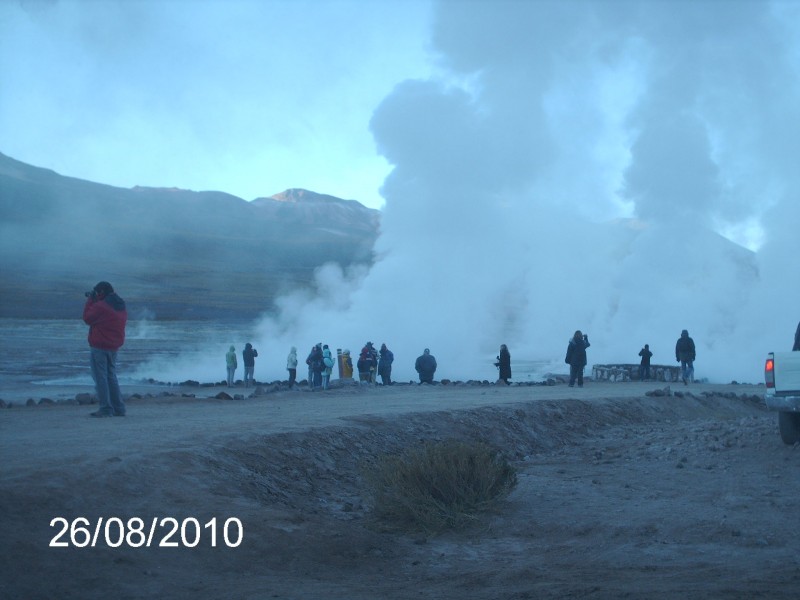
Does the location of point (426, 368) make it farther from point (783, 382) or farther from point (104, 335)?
point (783, 382)

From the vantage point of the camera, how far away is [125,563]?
252 inches

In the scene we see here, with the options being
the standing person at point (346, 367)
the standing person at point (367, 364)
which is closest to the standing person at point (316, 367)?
the standing person at point (367, 364)

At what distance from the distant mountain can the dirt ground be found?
214 ft

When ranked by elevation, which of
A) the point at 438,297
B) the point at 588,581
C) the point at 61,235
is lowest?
the point at 588,581

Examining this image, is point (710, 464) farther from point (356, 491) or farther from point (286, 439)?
point (286, 439)

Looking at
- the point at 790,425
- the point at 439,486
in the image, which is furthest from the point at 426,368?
the point at 439,486

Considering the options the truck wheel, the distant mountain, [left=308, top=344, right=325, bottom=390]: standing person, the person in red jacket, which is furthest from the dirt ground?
the distant mountain

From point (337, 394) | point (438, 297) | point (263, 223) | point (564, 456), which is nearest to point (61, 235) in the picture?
point (263, 223)

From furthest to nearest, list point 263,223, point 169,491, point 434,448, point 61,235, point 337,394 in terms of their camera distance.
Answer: point 263,223
point 61,235
point 337,394
point 434,448
point 169,491

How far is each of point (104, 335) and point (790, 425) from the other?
30.8 ft

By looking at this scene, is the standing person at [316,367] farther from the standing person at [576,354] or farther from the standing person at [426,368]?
the standing person at [576,354]

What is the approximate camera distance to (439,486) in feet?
29.6

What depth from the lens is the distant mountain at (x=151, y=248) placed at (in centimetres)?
8456

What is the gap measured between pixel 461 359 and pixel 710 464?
1050 inches
